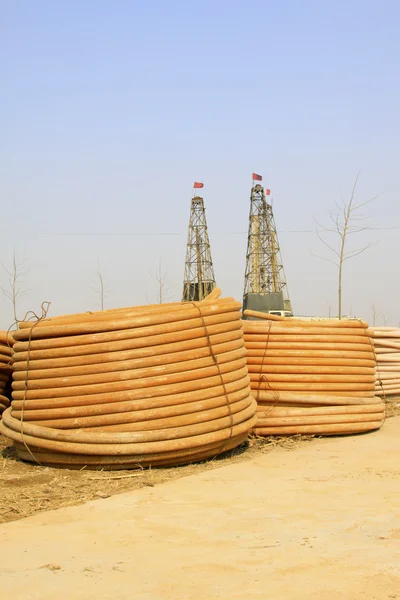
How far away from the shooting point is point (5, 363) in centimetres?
657

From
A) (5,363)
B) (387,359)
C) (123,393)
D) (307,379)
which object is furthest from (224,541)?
(387,359)

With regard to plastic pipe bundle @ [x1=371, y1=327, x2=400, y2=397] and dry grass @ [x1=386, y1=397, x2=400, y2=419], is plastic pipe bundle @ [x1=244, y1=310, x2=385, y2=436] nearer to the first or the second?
dry grass @ [x1=386, y1=397, x2=400, y2=419]

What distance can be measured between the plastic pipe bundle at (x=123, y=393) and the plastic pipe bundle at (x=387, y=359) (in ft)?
13.2

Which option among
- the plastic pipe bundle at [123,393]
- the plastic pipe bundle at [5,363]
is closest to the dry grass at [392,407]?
the plastic pipe bundle at [123,393]

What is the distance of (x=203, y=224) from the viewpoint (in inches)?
1411

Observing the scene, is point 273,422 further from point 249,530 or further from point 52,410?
point 249,530

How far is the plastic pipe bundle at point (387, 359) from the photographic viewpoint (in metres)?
9.16

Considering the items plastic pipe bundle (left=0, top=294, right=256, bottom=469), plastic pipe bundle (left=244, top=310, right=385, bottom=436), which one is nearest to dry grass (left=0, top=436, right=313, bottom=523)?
plastic pipe bundle (left=0, top=294, right=256, bottom=469)

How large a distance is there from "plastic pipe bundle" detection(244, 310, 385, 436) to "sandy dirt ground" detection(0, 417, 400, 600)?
4.78 feet

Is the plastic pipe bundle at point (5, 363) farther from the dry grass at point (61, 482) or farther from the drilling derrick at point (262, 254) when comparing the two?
the drilling derrick at point (262, 254)

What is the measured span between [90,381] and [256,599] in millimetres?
2813

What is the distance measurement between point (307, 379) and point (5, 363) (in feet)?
8.99

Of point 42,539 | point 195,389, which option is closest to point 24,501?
point 42,539

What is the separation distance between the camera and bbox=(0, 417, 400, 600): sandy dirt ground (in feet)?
9.03
